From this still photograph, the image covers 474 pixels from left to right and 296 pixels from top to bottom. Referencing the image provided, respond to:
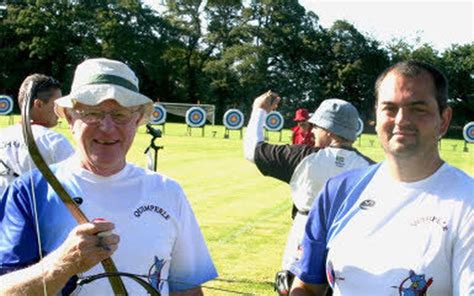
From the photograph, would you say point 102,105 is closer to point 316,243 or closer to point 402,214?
point 316,243

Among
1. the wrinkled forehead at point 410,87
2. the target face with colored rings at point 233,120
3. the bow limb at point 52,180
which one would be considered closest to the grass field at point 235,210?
the bow limb at point 52,180

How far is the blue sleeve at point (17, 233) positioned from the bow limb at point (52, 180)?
23cm

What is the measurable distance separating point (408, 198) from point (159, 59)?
2163 inches

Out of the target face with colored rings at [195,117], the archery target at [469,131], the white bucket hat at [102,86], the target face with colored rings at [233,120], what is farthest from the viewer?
the target face with colored rings at [195,117]

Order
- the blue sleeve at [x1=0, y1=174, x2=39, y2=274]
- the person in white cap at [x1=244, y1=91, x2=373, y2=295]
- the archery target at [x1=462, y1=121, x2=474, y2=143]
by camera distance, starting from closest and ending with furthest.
Answer: the blue sleeve at [x1=0, y1=174, x2=39, y2=274]
the person in white cap at [x1=244, y1=91, x2=373, y2=295]
the archery target at [x1=462, y1=121, x2=474, y2=143]

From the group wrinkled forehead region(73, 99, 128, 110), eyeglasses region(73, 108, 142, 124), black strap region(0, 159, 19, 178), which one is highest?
wrinkled forehead region(73, 99, 128, 110)

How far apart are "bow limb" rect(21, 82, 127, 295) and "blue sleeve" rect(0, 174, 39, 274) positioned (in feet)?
0.76

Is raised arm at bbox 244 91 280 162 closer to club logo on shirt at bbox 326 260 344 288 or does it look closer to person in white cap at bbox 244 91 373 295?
person in white cap at bbox 244 91 373 295

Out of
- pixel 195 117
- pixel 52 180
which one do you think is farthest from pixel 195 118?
pixel 52 180

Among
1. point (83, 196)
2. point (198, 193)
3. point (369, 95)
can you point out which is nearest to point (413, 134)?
point (83, 196)

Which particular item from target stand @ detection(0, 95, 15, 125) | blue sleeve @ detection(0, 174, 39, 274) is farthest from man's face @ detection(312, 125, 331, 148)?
target stand @ detection(0, 95, 15, 125)

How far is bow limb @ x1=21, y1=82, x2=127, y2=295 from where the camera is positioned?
186 cm

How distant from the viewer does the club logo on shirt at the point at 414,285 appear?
2172 millimetres

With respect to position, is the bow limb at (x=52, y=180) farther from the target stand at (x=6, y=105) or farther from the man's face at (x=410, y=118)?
the target stand at (x=6, y=105)
